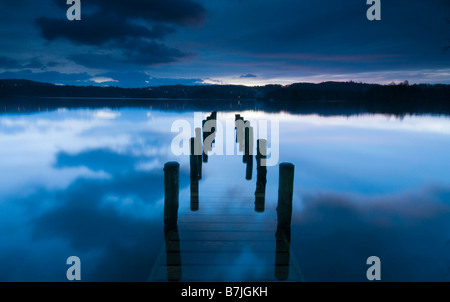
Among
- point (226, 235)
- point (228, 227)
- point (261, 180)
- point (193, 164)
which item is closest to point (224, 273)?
point (226, 235)

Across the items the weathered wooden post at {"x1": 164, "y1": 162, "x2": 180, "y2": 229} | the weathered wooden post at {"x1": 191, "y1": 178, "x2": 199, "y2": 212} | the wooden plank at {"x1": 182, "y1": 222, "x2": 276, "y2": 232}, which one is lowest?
the wooden plank at {"x1": 182, "y1": 222, "x2": 276, "y2": 232}

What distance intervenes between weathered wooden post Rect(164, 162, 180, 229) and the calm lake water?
33.9 inches

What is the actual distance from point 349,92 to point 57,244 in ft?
442

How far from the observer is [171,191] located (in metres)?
5.38

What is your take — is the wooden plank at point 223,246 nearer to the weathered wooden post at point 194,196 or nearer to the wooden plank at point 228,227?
the wooden plank at point 228,227

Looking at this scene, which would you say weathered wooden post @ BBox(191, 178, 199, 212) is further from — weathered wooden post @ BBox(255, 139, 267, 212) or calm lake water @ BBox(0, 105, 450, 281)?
weathered wooden post @ BBox(255, 139, 267, 212)

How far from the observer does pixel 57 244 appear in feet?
20.6

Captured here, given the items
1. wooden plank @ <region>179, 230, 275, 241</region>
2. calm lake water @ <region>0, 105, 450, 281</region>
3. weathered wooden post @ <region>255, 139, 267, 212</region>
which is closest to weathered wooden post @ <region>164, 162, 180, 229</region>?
wooden plank @ <region>179, 230, 275, 241</region>

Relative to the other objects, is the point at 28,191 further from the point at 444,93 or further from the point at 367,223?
the point at 444,93

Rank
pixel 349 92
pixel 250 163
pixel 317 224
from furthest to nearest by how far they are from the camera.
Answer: pixel 349 92
pixel 250 163
pixel 317 224

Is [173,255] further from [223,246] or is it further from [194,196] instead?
[194,196]

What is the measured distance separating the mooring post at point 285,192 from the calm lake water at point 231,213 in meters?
0.97

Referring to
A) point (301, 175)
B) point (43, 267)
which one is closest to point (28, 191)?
point (43, 267)

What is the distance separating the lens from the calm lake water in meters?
5.47
